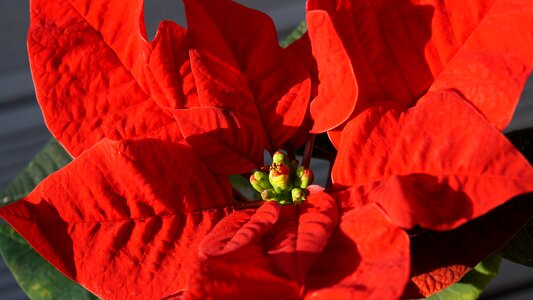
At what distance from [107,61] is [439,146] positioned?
26cm

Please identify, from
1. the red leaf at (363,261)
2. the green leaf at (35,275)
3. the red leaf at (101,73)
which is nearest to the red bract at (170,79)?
the red leaf at (101,73)

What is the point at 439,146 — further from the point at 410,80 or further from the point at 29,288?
the point at 29,288

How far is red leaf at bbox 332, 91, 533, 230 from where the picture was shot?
1.15 ft

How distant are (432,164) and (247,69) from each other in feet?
0.56

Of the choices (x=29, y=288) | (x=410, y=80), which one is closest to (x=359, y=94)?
(x=410, y=80)

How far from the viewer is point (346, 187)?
1.50 feet

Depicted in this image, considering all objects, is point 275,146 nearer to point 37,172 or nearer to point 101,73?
point 101,73

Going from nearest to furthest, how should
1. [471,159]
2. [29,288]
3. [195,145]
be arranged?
[471,159], [195,145], [29,288]

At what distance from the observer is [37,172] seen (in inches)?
29.8

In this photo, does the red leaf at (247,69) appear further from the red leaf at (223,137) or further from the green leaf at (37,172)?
the green leaf at (37,172)

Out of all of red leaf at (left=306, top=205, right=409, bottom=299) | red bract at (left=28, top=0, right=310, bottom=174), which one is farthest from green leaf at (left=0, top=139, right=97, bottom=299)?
red leaf at (left=306, top=205, right=409, bottom=299)

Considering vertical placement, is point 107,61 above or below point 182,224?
above

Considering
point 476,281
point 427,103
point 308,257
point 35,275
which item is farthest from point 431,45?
point 35,275

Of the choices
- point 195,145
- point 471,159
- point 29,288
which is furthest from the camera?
point 29,288
